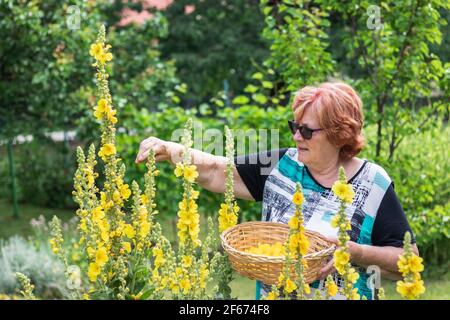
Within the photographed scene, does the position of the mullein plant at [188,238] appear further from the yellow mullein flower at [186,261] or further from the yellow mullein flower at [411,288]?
the yellow mullein flower at [411,288]

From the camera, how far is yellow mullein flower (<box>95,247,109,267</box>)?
1.48 metres

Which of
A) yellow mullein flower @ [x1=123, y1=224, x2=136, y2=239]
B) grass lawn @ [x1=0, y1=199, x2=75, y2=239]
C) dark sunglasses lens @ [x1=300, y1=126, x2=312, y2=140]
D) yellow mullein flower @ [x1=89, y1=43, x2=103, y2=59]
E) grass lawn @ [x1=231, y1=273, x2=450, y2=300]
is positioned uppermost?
yellow mullein flower @ [x1=89, y1=43, x2=103, y2=59]

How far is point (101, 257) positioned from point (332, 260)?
81cm

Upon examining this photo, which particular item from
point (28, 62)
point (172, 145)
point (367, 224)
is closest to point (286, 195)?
point (367, 224)

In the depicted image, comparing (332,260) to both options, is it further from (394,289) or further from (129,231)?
(394,289)

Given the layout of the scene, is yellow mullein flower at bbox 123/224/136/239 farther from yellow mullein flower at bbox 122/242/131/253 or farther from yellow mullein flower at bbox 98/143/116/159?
yellow mullein flower at bbox 98/143/116/159

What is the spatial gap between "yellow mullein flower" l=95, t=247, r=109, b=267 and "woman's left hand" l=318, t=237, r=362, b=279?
0.76 meters

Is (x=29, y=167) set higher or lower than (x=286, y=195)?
lower

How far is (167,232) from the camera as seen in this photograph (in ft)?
24.0

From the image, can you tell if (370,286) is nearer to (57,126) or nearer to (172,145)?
(172,145)

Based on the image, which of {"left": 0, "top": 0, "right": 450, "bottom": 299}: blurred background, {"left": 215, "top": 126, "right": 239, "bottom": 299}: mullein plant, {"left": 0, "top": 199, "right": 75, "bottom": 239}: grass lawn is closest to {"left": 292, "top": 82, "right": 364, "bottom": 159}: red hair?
{"left": 215, "top": 126, "right": 239, "bottom": 299}: mullein plant
